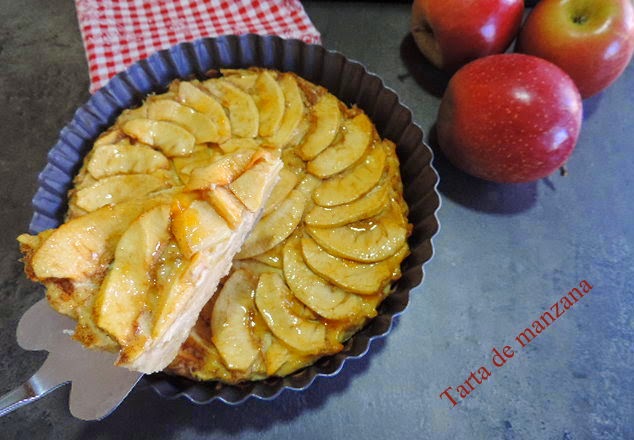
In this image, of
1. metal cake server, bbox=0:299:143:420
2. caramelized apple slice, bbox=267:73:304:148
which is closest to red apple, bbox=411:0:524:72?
caramelized apple slice, bbox=267:73:304:148

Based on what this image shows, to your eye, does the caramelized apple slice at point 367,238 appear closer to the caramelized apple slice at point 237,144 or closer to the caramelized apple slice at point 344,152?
the caramelized apple slice at point 344,152

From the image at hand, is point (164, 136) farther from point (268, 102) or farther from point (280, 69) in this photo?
point (280, 69)

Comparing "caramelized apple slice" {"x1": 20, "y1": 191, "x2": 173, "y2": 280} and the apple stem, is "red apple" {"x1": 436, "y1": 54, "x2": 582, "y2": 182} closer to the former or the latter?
the apple stem

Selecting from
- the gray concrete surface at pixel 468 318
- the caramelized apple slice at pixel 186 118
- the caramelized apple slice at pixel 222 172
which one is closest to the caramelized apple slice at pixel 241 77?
→ the caramelized apple slice at pixel 186 118

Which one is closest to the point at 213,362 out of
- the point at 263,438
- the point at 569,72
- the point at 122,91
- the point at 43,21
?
the point at 263,438

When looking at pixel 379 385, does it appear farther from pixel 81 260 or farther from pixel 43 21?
pixel 43 21
